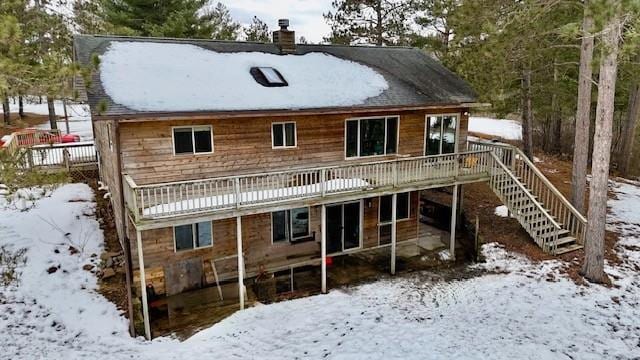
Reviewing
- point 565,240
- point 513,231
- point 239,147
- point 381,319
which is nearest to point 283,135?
point 239,147

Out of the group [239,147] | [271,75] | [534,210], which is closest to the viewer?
[239,147]

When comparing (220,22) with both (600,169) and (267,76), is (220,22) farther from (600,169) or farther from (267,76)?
(600,169)

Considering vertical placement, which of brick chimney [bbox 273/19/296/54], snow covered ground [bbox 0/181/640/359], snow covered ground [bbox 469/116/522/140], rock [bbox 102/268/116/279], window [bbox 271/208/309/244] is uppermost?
brick chimney [bbox 273/19/296/54]

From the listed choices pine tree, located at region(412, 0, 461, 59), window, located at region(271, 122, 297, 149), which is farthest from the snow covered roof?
pine tree, located at region(412, 0, 461, 59)

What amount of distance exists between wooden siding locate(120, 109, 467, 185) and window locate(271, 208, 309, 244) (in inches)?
67.1

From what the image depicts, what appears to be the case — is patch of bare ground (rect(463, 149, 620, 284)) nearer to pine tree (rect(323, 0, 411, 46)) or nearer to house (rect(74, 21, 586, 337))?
house (rect(74, 21, 586, 337))

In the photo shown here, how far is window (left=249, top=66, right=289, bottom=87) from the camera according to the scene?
562 inches

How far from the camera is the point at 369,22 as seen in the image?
3155 centimetres

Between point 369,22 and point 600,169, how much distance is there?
2200 cm

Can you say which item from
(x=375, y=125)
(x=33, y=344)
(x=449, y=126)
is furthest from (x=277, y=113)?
(x=33, y=344)

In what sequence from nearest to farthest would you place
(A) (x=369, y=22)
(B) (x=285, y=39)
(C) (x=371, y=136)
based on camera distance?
(C) (x=371, y=136)
(B) (x=285, y=39)
(A) (x=369, y=22)

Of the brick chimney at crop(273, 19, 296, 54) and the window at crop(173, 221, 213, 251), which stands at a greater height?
the brick chimney at crop(273, 19, 296, 54)

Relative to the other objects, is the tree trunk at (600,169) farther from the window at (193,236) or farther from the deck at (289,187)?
the window at (193,236)

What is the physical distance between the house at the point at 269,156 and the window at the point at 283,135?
0.16ft
